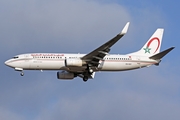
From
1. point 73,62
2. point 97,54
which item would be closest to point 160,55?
point 97,54

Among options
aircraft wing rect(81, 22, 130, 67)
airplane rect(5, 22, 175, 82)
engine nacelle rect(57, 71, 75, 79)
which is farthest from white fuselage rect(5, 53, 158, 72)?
engine nacelle rect(57, 71, 75, 79)

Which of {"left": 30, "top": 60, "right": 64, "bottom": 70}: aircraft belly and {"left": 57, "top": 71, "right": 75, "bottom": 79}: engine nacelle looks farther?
{"left": 57, "top": 71, "right": 75, "bottom": 79}: engine nacelle

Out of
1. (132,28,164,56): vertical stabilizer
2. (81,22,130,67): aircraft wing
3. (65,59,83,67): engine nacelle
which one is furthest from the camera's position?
(132,28,164,56): vertical stabilizer

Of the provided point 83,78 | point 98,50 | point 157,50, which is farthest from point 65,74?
point 157,50

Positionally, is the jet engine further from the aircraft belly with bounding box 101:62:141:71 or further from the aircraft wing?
the aircraft belly with bounding box 101:62:141:71

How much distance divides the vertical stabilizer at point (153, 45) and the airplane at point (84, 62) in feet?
2.41

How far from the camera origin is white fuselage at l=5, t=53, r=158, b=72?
77.6 metres

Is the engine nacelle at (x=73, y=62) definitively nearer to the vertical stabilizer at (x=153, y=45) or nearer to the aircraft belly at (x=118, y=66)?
the aircraft belly at (x=118, y=66)

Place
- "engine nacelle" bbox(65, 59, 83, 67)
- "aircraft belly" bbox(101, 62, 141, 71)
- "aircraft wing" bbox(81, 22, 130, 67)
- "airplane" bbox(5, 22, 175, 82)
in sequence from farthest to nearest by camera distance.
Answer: "aircraft belly" bbox(101, 62, 141, 71) → "airplane" bbox(5, 22, 175, 82) → "engine nacelle" bbox(65, 59, 83, 67) → "aircraft wing" bbox(81, 22, 130, 67)

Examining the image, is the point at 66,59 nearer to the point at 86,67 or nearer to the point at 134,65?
the point at 86,67

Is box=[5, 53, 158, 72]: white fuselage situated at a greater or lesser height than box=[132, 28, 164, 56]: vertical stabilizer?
lesser

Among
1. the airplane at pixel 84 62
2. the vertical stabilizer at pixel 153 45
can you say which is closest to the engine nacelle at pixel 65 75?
the airplane at pixel 84 62

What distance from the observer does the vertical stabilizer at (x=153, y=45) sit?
8449 centimetres

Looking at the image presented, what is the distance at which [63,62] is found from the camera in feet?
256
